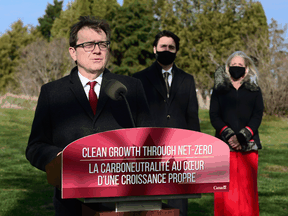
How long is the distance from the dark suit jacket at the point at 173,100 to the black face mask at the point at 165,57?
0.10 metres

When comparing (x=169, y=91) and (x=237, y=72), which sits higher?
(x=237, y=72)

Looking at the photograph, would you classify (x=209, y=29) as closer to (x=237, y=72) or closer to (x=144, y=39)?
(x=144, y=39)

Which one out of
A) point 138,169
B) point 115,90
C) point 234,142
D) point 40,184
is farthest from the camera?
point 40,184

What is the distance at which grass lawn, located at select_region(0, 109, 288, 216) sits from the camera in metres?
7.12

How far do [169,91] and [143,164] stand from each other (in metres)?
3.37

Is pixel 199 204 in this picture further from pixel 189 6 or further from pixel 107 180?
pixel 189 6

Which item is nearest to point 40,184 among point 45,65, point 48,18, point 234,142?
point 234,142

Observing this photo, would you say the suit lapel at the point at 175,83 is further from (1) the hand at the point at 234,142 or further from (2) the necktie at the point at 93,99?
(2) the necktie at the point at 93,99

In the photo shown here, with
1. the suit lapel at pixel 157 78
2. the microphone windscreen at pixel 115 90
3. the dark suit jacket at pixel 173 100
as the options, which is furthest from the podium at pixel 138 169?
the suit lapel at pixel 157 78

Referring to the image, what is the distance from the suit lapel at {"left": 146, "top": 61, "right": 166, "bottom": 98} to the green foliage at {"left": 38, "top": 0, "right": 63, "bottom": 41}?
70.2 metres

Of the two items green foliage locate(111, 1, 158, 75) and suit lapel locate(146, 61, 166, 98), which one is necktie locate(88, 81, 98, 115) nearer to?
suit lapel locate(146, 61, 166, 98)

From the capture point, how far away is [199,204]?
7.52 meters

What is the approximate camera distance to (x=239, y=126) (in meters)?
5.47

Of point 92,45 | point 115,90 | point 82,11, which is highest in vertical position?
point 82,11
